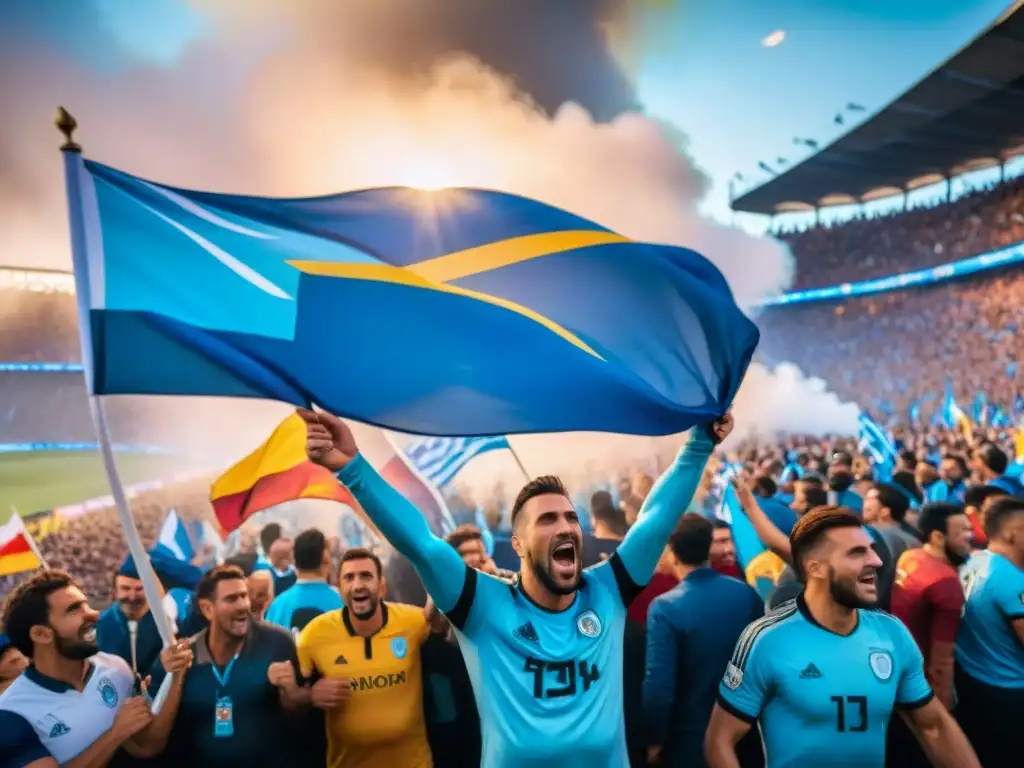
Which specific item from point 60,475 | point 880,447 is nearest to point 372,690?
point 880,447

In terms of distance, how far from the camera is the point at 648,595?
13.0ft

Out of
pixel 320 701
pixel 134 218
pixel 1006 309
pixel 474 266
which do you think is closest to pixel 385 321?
pixel 474 266

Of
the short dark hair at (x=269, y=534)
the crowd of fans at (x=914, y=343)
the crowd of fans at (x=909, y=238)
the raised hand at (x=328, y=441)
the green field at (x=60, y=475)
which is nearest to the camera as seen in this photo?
the raised hand at (x=328, y=441)

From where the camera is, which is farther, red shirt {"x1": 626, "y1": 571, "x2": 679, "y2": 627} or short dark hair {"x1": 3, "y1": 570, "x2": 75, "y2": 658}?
red shirt {"x1": 626, "y1": 571, "x2": 679, "y2": 627}

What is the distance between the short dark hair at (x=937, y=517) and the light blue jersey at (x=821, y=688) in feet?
5.17

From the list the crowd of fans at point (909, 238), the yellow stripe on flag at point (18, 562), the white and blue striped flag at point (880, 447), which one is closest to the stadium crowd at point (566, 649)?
the yellow stripe on flag at point (18, 562)

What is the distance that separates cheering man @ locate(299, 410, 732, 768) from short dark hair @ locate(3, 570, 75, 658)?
4.32 ft

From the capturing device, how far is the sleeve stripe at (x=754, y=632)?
99.8 inches

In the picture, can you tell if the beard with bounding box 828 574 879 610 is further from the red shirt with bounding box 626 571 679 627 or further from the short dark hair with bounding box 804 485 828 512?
the short dark hair with bounding box 804 485 828 512

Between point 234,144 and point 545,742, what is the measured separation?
14.6 metres

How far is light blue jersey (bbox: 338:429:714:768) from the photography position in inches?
89.1

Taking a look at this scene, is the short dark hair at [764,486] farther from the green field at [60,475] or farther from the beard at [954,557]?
the green field at [60,475]

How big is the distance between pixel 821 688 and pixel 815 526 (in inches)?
20.2

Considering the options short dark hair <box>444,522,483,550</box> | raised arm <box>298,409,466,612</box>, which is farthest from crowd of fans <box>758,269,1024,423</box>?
raised arm <box>298,409,466,612</box>
